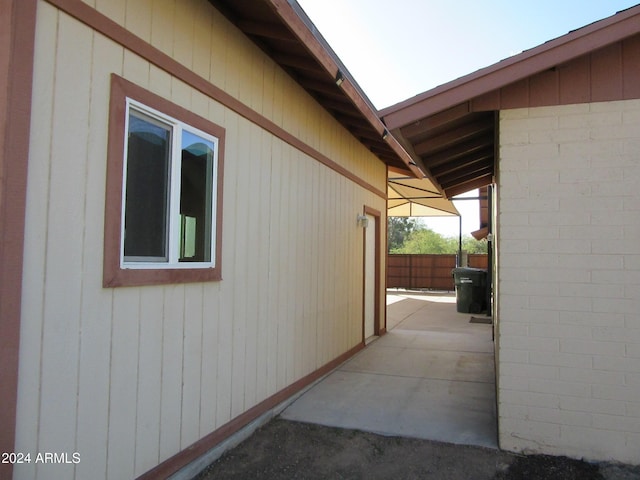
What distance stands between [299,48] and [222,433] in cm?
350

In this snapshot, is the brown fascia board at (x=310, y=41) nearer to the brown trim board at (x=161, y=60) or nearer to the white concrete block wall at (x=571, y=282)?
the brown trim board at (x=161, y=60)

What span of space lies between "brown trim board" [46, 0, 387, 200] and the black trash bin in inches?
354

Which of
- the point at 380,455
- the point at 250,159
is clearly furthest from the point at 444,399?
the point at 250,159

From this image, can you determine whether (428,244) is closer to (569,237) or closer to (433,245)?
(433,245)

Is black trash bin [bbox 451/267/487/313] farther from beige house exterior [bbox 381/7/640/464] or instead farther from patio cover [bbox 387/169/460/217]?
beige house exterior [bbox 381/7/640/464]

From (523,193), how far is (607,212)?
65cm

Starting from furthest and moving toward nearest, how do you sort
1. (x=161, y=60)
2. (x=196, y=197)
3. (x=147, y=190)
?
(x=196, y=197) → (x=161, y=60) → (x=147, y=190)

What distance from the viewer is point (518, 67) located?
3936 mm

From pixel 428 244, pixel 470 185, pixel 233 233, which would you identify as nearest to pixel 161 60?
pixel 233 233

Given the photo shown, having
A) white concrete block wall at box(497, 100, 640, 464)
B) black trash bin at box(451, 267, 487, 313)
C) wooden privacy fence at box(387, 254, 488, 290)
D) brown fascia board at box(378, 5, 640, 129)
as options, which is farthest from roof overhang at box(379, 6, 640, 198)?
wooden privacy fence at box(387, 254, 488, 290)

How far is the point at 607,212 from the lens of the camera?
385 cm

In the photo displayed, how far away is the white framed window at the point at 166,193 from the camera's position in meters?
3.03

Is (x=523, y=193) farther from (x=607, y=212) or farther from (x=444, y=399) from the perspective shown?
(x=444, y=399)

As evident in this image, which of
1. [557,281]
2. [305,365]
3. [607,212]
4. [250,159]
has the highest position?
[250,159]
